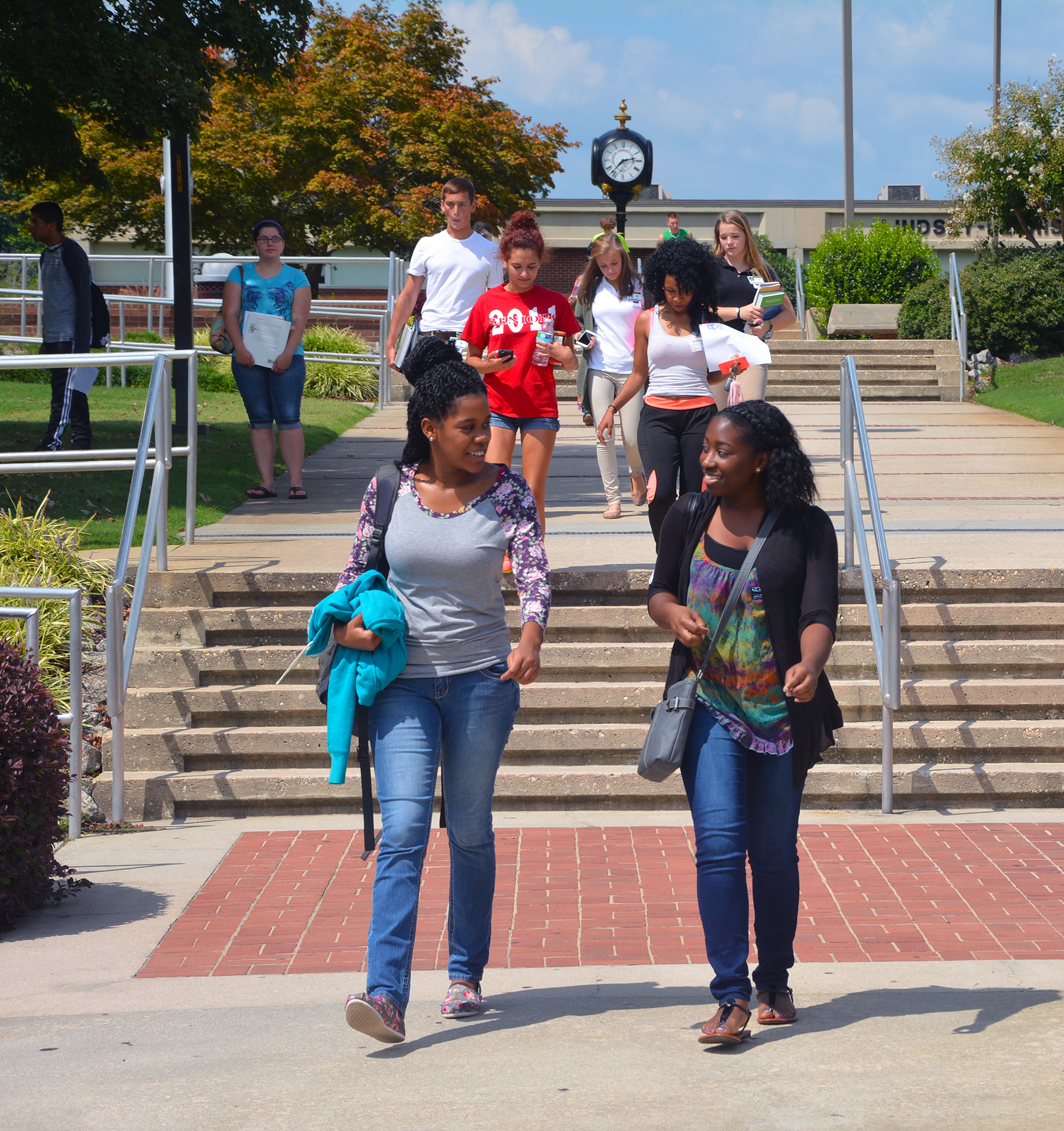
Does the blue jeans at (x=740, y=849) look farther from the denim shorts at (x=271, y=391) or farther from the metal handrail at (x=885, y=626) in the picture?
the denim shorts at (x=271, y=391)

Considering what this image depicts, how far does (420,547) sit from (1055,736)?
3766 millimetres

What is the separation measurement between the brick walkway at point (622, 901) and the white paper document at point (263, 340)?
3.91 meters

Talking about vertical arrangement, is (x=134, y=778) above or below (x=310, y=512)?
below

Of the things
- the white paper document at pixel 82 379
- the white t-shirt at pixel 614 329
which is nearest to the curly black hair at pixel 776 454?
the white t-shirt at pixel 614 329

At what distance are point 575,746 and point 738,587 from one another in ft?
8.94

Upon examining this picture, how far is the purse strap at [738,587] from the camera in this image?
394 cm

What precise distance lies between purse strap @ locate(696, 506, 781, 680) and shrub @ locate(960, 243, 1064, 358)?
684 inches

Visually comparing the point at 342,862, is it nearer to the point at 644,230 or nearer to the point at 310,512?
the point at 310,512

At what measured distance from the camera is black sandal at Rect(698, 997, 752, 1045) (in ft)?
12.6

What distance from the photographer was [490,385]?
677 cm

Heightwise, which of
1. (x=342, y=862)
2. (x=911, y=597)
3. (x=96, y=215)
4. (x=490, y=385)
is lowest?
(x=342, y=862)

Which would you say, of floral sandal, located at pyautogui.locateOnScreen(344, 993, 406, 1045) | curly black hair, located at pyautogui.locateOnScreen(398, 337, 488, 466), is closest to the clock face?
curly black hair, located at pyautogui.locateOnScreen(398, 337, 488, 466)

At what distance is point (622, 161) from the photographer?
61.6ft

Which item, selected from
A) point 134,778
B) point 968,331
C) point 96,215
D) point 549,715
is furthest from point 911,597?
point 96,215
